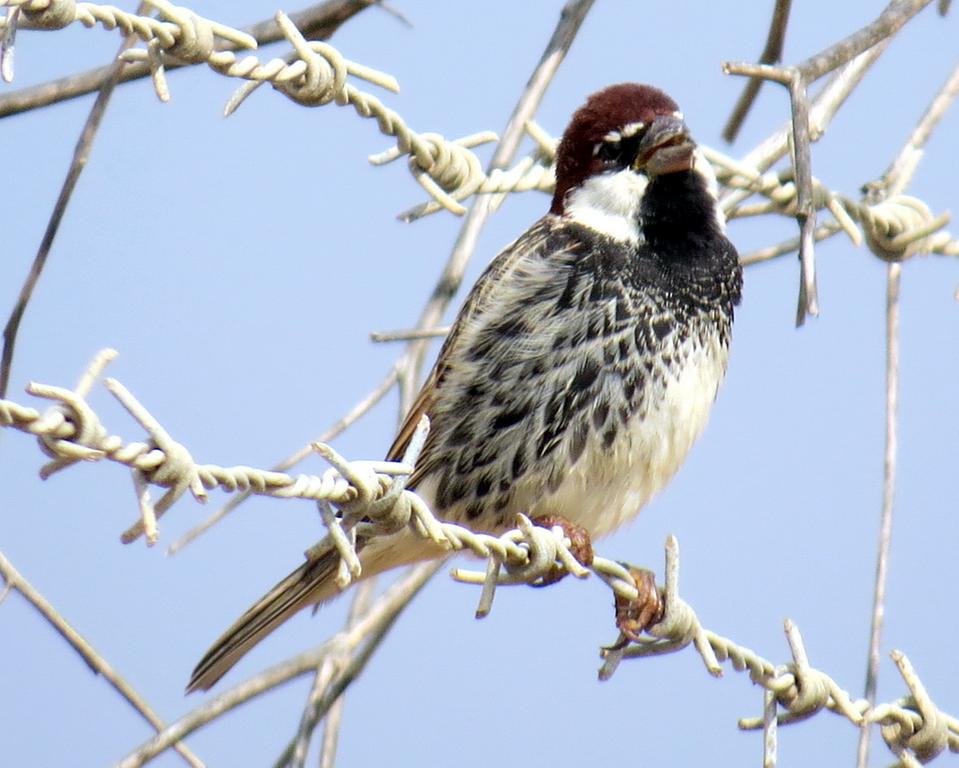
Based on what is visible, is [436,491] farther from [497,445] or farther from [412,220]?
[412,220]

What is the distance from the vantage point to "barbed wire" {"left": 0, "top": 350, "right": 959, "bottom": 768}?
4.59 feet

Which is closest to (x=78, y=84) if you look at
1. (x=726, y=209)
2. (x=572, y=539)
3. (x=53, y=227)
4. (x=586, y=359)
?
(x=53, y=227)

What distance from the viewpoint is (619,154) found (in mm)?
3492

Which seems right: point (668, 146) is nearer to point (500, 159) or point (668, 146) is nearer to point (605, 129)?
point (605, 129)

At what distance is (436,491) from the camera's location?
3.35 meters

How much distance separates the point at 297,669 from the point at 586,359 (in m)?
0.84

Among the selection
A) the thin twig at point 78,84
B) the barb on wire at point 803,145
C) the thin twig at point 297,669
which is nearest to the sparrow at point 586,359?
the thin twig at point 297,669

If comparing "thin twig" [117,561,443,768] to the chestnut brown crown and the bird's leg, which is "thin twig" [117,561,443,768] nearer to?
the bird's leg

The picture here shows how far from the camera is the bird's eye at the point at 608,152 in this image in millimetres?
3484

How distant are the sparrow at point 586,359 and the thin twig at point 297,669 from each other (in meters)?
0.11

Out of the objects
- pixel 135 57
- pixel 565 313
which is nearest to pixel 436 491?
pixel 565 313

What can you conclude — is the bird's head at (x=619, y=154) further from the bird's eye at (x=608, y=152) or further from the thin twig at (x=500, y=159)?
the thin twig at (x=500, y=159)

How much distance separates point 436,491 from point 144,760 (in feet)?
3.31

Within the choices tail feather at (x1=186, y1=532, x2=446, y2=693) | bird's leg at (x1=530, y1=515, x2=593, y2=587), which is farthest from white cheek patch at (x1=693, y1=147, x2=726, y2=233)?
tail feather at (x1=186, y1=532, x2=446, y2=693)
